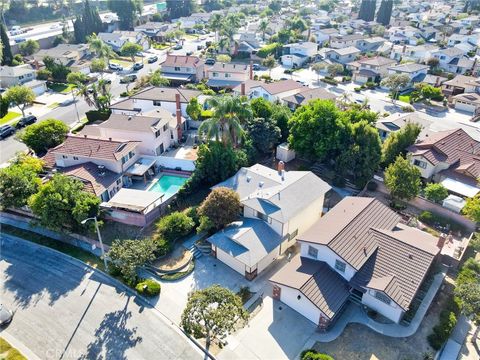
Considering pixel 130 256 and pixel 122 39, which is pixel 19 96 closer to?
pixel 130 256

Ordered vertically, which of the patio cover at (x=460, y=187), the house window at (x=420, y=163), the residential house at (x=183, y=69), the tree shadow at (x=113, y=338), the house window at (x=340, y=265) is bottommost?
the tree shadow at (x=113, y=338)

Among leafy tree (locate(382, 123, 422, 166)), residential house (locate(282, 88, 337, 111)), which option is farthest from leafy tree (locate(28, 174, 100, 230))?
residential house (locate(282, 88, 337, 111))

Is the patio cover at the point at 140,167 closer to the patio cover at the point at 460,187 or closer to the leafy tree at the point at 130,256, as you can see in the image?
the leafy tree at the point at 130,256

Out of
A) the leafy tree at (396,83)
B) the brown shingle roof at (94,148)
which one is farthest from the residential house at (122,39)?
the brown shingle roof at (94,148)

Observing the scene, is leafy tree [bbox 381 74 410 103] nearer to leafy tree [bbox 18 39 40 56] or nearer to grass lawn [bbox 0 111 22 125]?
grass lawn [bbox 0 111 22 125]

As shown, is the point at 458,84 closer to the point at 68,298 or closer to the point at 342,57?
the point at 342,57

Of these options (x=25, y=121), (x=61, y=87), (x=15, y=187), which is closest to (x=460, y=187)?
(x=15, y=187)
